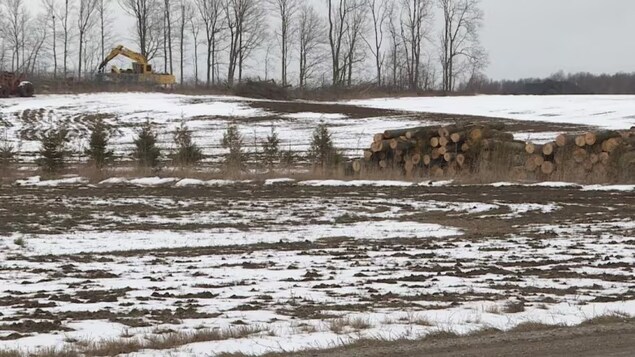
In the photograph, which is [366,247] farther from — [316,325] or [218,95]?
[218,95]

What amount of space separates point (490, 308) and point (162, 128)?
138ft

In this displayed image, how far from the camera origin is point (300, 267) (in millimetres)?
9984

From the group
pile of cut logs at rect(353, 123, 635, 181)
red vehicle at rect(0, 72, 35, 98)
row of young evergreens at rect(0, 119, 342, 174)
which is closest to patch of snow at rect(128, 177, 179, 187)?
row of young evergreens at rect(0, 119, 342, 174)

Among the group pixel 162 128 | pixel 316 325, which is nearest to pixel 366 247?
pixel 316 325

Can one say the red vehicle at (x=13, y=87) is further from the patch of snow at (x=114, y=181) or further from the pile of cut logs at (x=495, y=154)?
the pile of cut logs at (x=495, y=154)

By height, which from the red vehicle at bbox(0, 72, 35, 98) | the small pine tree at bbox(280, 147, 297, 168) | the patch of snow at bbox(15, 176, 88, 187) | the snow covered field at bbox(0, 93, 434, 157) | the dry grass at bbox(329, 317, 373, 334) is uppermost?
the red vehicle at bbox(0, 72, 35, 98)

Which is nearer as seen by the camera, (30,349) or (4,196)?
(30,349)

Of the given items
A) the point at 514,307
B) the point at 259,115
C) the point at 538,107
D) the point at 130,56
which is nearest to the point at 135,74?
the point at 130,56

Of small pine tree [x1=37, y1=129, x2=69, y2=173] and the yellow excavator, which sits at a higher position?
the yellow excavator

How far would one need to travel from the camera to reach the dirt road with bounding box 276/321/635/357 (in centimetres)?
596

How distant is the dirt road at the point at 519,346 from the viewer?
5.96 meters

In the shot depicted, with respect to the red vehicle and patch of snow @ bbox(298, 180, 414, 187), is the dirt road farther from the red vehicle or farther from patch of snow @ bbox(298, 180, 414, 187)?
the red vehicle

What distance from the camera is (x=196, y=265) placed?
33.5ft

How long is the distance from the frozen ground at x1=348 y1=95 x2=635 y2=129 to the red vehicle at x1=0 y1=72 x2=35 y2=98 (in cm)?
2702
